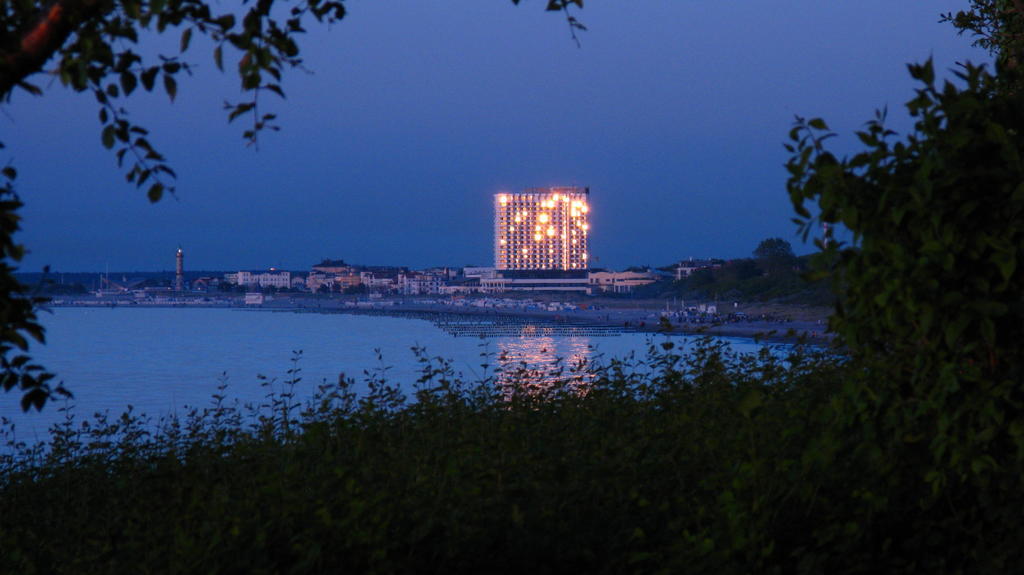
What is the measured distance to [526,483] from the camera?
5.14 metres

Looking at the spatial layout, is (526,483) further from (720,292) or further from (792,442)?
(720,292)

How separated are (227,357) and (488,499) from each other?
312 ft

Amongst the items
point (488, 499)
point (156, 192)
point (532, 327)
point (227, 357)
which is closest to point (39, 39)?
point (156, 192)

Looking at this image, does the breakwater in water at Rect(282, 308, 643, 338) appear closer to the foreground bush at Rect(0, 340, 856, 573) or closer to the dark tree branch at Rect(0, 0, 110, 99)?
the foreground bush at Rect(0, 340, 856, 573)

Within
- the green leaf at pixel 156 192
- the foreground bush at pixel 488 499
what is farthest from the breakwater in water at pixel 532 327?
the green leaf at pixel 156 192

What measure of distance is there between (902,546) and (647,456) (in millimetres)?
1772

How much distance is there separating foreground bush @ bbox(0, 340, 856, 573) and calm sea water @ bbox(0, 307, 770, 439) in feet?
59.5

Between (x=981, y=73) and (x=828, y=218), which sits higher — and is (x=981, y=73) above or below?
above

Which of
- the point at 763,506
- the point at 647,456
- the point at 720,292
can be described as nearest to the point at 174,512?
the point at 647,456

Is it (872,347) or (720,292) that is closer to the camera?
(872,347)

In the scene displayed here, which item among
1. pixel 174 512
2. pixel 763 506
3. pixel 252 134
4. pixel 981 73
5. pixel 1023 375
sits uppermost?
pixel 981 73

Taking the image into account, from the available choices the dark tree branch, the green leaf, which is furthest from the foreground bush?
the dark tree branch

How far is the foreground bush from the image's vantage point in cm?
447

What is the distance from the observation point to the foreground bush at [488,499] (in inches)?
176
